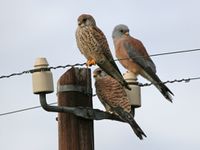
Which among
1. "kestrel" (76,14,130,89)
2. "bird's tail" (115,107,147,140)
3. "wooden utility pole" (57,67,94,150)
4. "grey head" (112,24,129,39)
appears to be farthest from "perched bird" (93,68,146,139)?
"grey head" (112,24,129,39)

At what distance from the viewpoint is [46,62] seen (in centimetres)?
586

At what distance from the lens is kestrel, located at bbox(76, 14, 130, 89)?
8461mm

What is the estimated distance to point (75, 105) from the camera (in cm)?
584

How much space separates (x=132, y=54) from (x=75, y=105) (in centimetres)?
549

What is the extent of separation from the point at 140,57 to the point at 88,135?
17.6 feet

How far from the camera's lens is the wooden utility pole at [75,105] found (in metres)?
5.75

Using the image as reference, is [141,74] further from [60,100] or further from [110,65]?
[60,100]

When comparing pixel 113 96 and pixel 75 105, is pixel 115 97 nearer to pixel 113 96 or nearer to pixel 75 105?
pixel 113 96

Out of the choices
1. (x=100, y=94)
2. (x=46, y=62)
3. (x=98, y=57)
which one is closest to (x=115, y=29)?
(x=98, y=57)

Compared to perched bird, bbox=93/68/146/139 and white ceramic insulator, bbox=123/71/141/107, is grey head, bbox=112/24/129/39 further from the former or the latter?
white ceramic insulator, bbox=123/71/141/107

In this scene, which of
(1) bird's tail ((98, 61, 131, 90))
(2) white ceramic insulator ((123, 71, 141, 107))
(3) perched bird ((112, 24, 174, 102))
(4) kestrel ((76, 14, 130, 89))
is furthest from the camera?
(3) perched bird ((112, 24, 174, 102))

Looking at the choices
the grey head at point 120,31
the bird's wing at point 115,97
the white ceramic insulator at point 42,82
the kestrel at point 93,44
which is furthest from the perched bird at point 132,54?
the white ceramic insulator at point 42,82

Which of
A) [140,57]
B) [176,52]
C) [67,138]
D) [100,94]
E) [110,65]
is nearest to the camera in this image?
[67,138]

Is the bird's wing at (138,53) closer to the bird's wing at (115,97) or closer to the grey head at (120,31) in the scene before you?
the grey head at (120,31)
